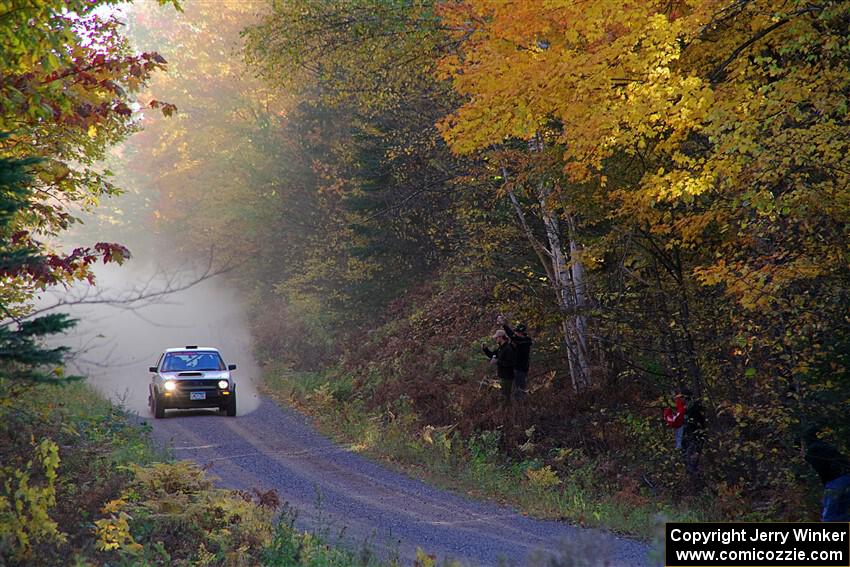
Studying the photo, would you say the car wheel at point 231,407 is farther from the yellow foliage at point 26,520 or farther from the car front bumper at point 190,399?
the yellow foliage at point 26,520

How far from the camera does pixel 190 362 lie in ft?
73.5

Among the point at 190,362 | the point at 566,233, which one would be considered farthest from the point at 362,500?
the point at 190,362

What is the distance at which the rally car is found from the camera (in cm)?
2162

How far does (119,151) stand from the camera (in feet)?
279

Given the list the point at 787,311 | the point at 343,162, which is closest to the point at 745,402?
the point at 787,311

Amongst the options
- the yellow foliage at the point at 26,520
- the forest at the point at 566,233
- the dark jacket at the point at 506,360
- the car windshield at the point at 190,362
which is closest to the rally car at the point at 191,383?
the car windshield at the point at 190,362

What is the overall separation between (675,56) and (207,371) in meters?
15.0

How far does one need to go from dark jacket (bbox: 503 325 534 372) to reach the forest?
654 millimetres

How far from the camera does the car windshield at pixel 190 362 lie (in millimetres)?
22203

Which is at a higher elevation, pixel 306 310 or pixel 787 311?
pixel 306 310

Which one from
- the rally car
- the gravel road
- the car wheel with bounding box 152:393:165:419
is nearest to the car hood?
the rally car

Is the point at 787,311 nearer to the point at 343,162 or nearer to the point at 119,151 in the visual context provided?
the point at 343,162

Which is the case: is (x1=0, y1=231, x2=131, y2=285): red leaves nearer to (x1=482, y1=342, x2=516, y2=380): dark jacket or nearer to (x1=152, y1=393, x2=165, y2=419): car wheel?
(x1=482, y1=342, x2=516, y2=380): dark jacket

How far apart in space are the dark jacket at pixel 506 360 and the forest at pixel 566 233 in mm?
676
